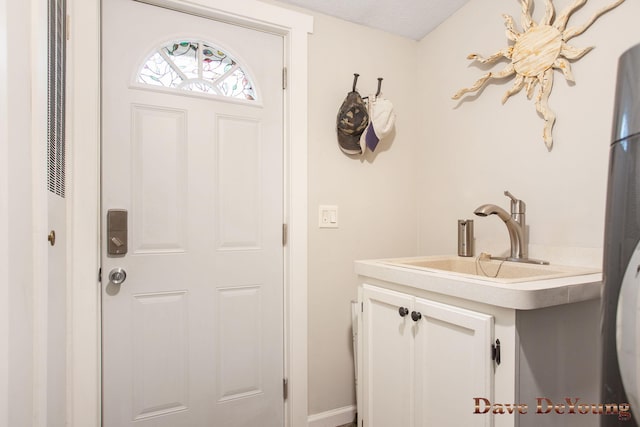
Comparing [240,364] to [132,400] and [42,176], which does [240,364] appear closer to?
[132,400]

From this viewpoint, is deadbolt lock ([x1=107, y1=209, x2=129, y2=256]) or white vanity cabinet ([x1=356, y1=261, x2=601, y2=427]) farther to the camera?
deadbolt lock ([x1=107, y1=209, x2=129, y2=256])

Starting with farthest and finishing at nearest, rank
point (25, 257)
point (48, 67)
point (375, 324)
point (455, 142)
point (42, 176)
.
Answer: point (455, 142) < point (375, 324) < point (48, 67) < point (42, 176) < point (25, 257)

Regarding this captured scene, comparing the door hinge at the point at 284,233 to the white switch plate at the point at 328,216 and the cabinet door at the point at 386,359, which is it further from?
the cabinet door at the point at 386,359

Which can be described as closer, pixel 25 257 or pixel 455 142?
pixel 25 257

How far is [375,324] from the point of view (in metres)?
1.42

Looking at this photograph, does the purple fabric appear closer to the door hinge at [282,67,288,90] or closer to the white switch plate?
the white switch plate

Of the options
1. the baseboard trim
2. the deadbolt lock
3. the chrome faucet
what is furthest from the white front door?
the chrome faucet

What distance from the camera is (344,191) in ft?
6.29

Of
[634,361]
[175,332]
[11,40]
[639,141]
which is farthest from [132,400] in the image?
[639,141]

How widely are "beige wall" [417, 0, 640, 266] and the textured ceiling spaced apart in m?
0.07

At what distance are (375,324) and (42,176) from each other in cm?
119

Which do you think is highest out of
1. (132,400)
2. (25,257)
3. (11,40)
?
(11,40)

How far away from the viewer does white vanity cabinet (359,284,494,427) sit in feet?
3.31

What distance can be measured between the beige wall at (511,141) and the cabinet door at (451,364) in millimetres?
619
